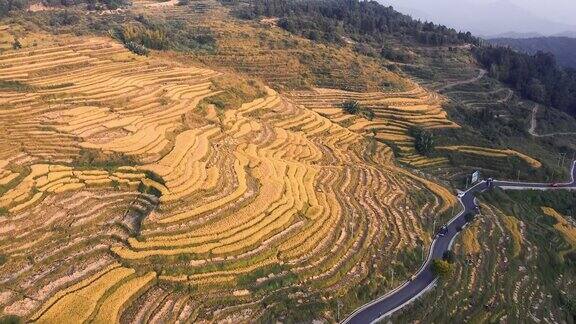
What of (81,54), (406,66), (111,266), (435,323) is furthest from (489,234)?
(406,66)

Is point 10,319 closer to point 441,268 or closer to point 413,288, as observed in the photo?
point 413,288

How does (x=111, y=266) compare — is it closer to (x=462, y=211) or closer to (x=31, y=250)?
(x=31, y=250)

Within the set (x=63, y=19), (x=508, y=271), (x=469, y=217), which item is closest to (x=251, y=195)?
(x=469, y=217)

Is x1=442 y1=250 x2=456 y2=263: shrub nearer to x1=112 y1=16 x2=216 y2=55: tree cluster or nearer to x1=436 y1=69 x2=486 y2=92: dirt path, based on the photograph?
x1=112 y1=16 x2=216 y2=55: tree cluster

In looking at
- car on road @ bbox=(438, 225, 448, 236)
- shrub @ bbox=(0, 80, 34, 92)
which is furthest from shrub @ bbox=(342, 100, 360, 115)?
shrub @ bbox=(0, 80, 34, 92)

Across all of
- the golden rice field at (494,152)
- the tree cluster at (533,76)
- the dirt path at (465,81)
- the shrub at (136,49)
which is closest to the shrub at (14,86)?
the shrub at (136,49)

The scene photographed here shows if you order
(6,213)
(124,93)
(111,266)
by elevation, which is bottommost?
(111,266)
